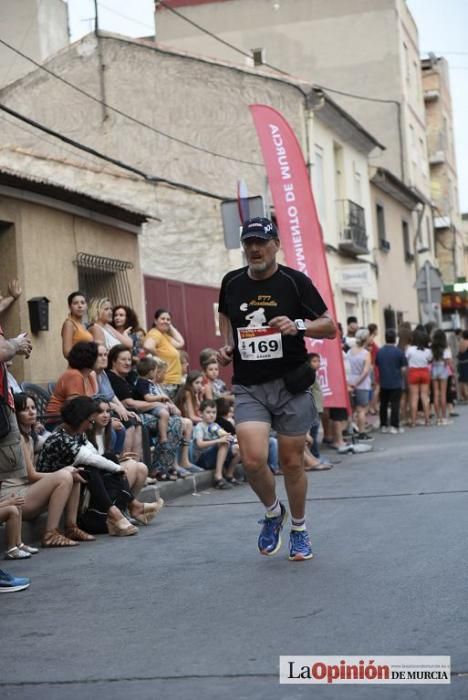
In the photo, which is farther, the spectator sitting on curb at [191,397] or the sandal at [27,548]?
the spectator sitting on curb at [191,397]

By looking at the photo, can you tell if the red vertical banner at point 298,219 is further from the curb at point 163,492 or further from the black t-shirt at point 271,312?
the black t-shirt at point 271,312

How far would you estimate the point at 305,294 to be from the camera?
7.03 metres

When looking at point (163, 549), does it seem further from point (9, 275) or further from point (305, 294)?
point (9, 275)

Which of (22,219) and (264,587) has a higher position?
(22,219)

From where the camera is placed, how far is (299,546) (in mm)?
7062

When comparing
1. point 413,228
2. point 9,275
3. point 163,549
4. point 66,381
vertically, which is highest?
point 413,228

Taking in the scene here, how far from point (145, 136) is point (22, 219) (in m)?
13.8

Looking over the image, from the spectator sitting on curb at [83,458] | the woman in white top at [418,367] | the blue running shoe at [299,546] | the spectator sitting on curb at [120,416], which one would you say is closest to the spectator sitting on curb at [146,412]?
the spectator sitting on curb at [120,416]

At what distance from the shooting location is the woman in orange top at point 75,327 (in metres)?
12.2

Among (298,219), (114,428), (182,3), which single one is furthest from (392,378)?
(182,3)

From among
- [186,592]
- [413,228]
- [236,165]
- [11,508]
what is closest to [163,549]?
[11,508]

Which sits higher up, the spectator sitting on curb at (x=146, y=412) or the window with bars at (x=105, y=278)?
the window with bars at (x=105, y=278)

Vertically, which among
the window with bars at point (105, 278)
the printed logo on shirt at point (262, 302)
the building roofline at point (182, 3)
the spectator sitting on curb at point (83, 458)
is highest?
the building roofline at point (182, 3)

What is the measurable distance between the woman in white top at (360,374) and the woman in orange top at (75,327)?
7.44 m
